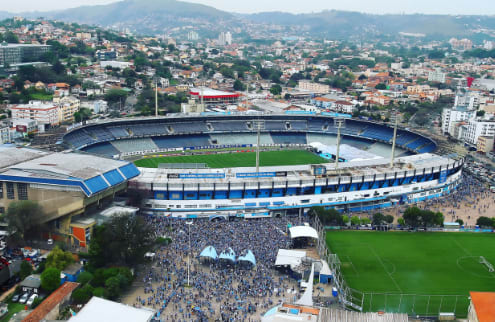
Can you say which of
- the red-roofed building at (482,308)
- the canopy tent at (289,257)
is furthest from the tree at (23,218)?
the red-roofed building at (482,308)

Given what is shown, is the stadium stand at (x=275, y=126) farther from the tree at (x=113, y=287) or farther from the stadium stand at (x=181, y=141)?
the tree at (x=113, y=287)

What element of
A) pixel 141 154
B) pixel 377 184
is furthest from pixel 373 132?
pixel 141 154

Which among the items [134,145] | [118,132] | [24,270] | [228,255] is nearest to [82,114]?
[118,132]

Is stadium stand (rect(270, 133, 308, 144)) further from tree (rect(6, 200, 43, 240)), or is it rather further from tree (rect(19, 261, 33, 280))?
tree (rect(19, 261, 33, 280))

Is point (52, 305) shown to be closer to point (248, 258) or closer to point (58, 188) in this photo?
point (58, 188)

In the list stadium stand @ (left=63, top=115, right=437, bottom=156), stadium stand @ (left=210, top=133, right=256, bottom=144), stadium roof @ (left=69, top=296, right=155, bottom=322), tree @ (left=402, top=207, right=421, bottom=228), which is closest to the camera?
stadium roof @ (left=69, top=296, right=155, bottom=322)

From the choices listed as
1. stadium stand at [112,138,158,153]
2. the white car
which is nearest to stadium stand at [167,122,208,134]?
stadium stand at [112,138,158,153]
